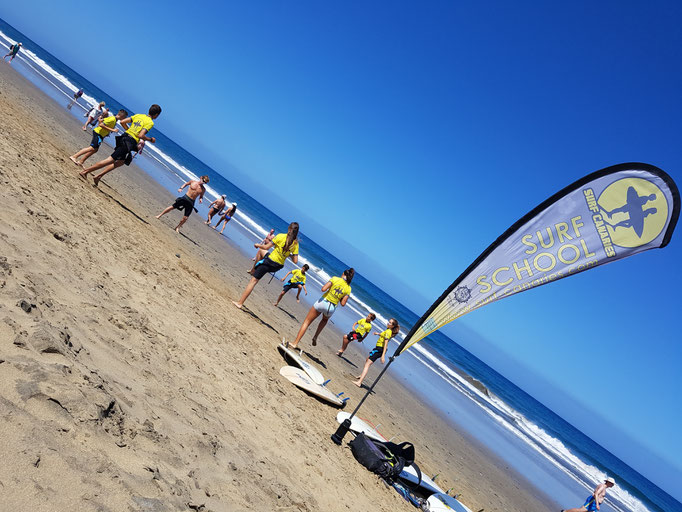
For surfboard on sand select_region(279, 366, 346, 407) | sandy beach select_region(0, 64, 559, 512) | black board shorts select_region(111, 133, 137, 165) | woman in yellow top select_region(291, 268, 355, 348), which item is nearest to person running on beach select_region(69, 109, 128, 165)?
black board shorts select_region(111, 133, 137, 165)

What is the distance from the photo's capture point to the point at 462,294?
5.47m

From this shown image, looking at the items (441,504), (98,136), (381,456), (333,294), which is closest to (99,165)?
(98,136)

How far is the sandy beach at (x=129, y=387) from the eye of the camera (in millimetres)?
2549

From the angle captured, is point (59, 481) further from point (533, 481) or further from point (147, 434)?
point (533, 481)

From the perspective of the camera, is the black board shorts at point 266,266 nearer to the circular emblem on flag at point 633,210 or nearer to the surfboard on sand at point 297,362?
the surfboard on sand at point 297,362

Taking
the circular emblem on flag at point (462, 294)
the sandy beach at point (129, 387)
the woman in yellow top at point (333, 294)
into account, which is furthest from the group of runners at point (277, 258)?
the circular emblem on flag at point (462, 294)

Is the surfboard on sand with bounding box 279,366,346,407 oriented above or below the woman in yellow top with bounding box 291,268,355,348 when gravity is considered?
below

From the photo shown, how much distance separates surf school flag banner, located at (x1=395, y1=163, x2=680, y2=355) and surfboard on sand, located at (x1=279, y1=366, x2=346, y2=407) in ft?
8.77

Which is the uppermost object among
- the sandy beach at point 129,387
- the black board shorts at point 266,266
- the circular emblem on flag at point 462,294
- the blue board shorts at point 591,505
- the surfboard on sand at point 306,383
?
the circular emblem on flag at point 462,294

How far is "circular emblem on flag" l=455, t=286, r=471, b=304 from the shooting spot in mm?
5422

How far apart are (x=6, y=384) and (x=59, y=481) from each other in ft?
2.35

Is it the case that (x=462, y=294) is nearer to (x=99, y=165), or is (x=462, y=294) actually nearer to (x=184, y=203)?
(x=99, y=165)

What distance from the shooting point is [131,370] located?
12.6 ft

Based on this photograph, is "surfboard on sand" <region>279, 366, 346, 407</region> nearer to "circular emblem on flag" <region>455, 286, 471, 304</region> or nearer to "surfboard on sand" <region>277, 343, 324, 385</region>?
"surfboard on sand" <region>277, 343, 324, 385</region>
